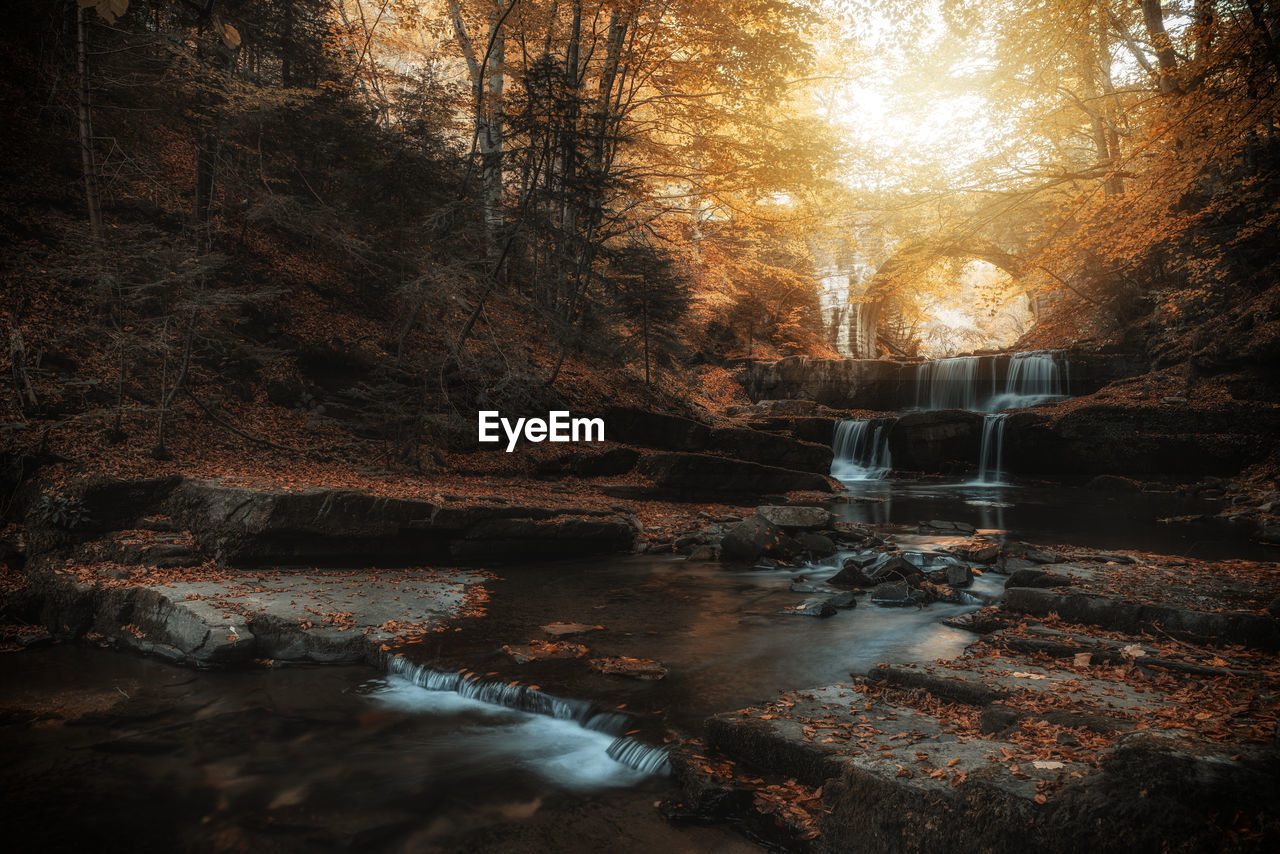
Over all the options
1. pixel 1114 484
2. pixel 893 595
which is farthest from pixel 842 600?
pixel 1114 484

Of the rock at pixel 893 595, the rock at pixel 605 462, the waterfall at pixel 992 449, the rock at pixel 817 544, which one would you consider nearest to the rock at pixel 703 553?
the rock at pixel 817 544

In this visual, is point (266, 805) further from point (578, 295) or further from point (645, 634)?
point (578, 295)

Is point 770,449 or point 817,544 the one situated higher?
point 770,449

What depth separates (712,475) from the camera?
40.8 feet

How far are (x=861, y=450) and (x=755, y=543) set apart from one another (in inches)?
413

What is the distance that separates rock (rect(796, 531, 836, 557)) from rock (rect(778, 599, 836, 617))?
7.68ft

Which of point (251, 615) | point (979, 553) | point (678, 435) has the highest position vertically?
point (678, 435)

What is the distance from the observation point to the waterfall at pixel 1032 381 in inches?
723

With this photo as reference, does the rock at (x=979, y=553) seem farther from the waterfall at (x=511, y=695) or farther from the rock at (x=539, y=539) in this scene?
the waterfall at (x=511, y=695)

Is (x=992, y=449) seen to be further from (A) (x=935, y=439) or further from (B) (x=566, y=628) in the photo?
(B) (x=566, y=628)

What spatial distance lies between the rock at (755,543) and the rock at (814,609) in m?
2.05

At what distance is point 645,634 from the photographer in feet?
18.9

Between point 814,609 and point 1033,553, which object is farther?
point 1033,553

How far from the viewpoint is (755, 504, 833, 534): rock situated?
9469 millimetres
